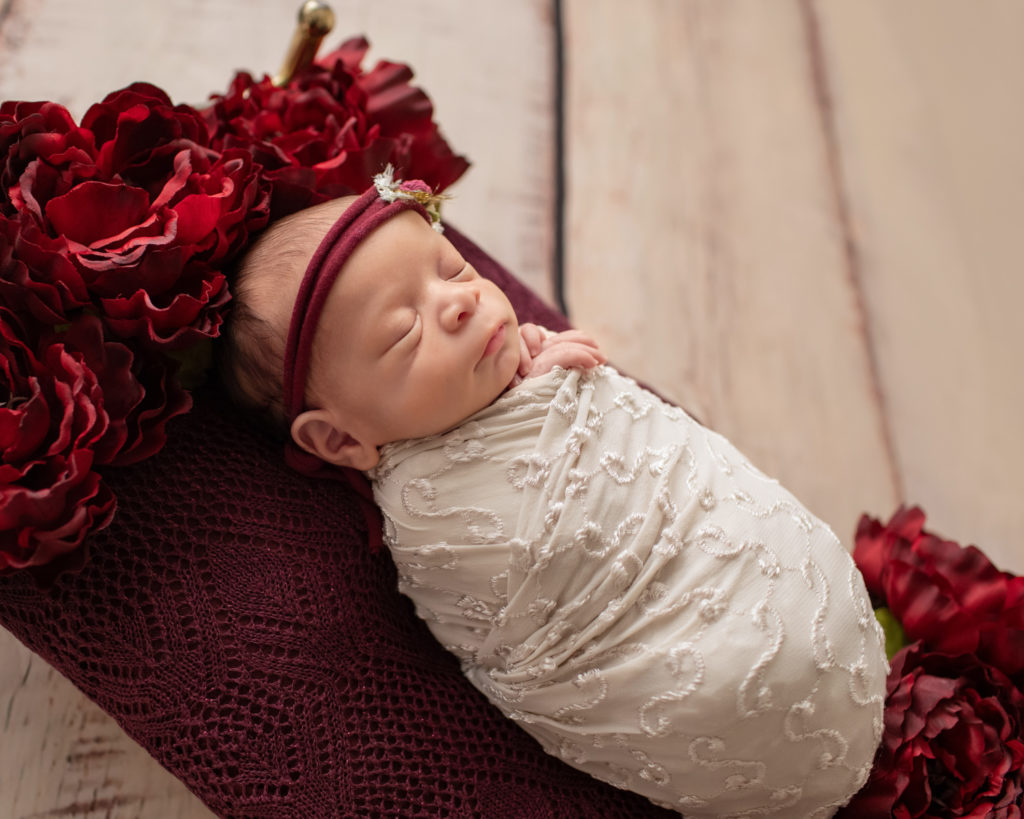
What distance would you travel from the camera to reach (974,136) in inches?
91.6

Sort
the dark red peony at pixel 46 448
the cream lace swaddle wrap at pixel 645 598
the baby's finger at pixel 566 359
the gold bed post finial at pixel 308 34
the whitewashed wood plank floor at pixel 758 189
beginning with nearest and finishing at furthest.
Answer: the dark red peony at pixel 46 448 < the cream lace swaddle wrap at pixel 645 598 < the baby's finger at pixel 566 359 < the gold bed post finial at pixel 308 34 < the whitewashed wood plank floor at pixel 758 189

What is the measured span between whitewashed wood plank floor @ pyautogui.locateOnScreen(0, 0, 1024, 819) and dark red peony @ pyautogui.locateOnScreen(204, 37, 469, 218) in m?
0.58

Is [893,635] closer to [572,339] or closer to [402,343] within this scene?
[572,339]

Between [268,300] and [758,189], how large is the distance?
146 cm

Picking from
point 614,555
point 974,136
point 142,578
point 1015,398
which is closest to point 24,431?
point 142,578

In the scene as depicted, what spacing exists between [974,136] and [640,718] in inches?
77.8

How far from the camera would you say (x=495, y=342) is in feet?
3.36

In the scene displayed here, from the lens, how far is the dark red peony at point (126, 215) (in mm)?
878

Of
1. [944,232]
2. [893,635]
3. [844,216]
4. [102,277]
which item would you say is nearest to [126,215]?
[102,277]

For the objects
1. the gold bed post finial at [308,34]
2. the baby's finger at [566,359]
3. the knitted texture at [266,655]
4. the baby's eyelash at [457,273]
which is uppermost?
the gold bed post finial at [308,34]

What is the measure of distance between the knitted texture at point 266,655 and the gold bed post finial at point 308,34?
1.68 ft

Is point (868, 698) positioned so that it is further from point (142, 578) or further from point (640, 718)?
point (142, 578)

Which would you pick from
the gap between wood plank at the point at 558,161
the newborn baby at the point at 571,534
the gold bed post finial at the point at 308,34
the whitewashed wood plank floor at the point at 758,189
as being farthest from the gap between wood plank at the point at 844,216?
the gold bed post finial at the point at 308,34

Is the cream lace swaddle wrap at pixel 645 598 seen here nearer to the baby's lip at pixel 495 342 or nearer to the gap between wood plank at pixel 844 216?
the baby's lip at pixel 495 342
